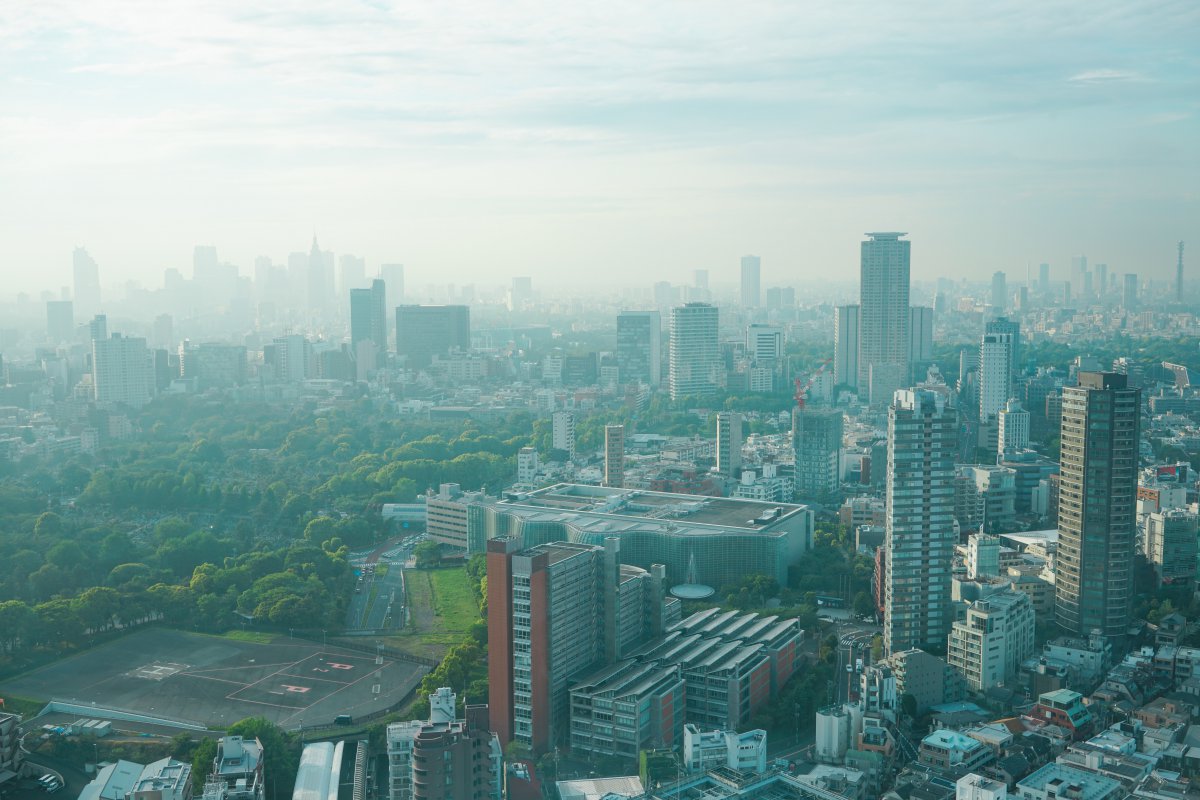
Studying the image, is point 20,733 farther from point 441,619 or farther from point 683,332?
point 683,332

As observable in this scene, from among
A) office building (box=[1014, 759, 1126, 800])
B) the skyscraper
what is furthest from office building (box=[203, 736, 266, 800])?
the skyscraper

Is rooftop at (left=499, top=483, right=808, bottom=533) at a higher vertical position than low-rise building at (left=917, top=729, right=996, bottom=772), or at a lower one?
higher

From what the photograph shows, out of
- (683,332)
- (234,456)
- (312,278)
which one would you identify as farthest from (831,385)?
(312,278)

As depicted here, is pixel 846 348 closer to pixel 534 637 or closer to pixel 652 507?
pixel 652 507

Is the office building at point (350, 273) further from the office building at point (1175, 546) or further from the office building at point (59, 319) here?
the office building at point (1175, 546)

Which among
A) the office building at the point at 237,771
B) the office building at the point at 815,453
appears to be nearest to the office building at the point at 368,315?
the office building at the point at 815,453

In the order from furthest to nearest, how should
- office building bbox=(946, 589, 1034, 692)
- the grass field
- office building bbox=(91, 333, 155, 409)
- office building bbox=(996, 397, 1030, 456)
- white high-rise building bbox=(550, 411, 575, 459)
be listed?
office building bbox=(91, 333, 155, 409) < white high-rise building bbox=(550, 411, 575, 459) < office building bbox=(996, 397, 1030, 456) < the grass field < office building bbox=(946, 589, 1034, 692)

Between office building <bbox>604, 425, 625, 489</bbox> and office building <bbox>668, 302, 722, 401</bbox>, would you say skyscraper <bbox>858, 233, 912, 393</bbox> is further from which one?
office building <bbox>604, 425, 625, 489</bbox>
